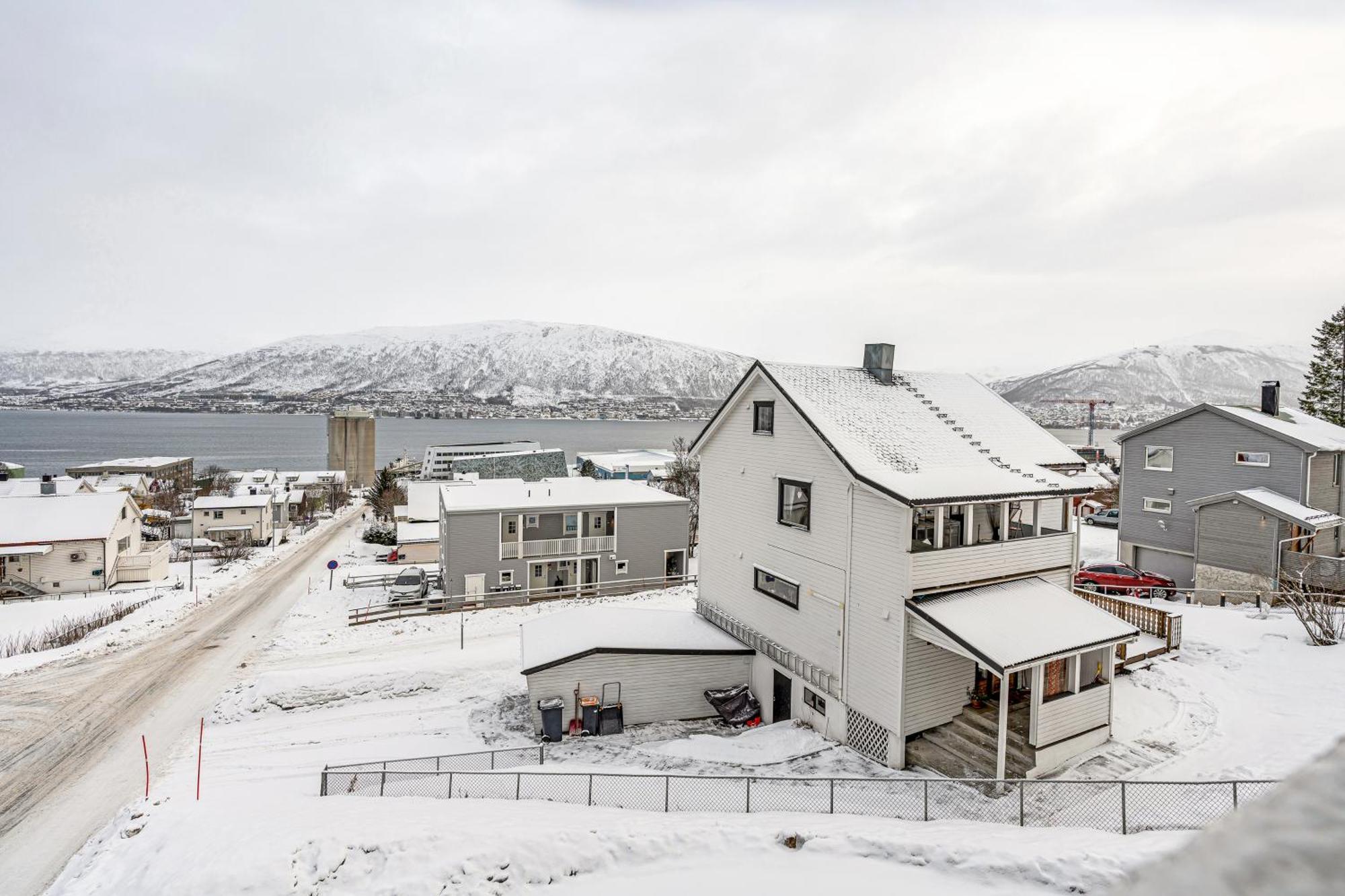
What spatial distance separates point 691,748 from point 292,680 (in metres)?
13.5

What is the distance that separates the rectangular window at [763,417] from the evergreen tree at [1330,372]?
48256mm

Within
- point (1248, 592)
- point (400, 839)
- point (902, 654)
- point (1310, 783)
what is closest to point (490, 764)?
point (400, 839)

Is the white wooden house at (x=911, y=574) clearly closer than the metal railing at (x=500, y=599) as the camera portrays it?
Yes

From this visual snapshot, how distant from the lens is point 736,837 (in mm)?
10664

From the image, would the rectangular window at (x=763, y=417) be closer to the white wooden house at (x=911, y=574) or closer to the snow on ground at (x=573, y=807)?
the white wooden house at (x=911, y=574)

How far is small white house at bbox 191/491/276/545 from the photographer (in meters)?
57.4

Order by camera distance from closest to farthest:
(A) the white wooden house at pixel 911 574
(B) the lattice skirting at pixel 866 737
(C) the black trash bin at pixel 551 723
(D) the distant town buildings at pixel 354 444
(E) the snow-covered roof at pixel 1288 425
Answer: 1. (A) the white wooden house at pixel 911 574
2. (B) the lattice skirting at pixel 866 737
3. (C) the black trash bin at pixel 551 723
4. (E) the snow-covered roof at pixel 1288 425
5. (D) the distant town buildings at pixel 354 444

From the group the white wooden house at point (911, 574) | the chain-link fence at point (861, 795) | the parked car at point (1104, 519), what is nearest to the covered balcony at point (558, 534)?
the white wooden house at point (911, 574)

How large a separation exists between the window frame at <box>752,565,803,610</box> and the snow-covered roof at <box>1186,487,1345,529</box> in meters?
21.1

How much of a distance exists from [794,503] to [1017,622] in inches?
237

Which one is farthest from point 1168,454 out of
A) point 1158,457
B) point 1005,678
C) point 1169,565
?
point 1005,678

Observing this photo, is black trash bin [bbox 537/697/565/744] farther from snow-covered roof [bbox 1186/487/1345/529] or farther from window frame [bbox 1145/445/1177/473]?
window frame [bbox 1145/445/1177/473]

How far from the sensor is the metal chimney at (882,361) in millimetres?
20203

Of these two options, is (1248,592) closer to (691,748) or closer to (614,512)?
(691,748)
